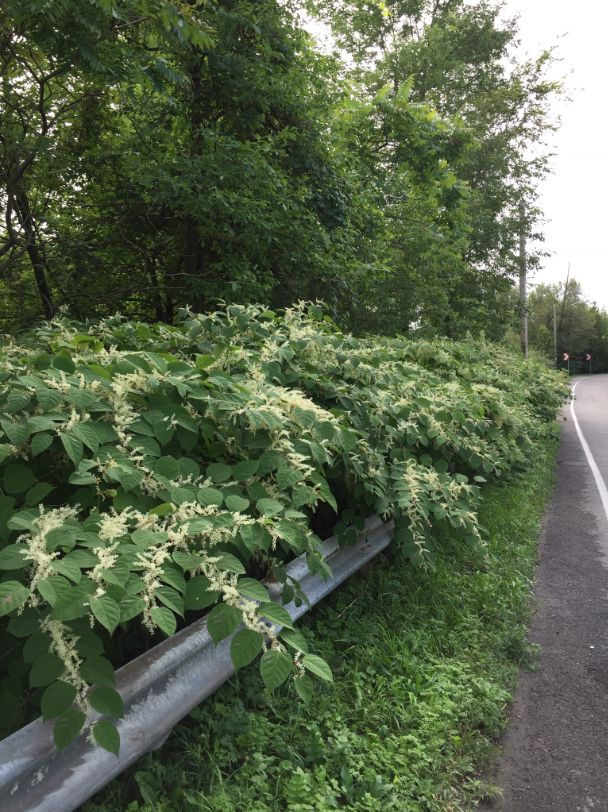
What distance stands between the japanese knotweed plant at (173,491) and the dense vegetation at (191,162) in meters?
2.75

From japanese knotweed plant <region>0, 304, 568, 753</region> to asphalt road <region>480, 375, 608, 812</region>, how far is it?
0.93 meters

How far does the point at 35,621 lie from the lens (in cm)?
164

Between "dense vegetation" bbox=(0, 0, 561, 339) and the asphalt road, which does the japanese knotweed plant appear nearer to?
the asphalt road

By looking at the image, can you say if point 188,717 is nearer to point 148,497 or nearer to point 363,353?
point 148,497

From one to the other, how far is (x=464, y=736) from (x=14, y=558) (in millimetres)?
2344

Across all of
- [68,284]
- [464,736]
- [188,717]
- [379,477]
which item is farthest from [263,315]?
[68,284]

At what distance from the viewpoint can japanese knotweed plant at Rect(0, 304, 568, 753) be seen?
5.19 ft

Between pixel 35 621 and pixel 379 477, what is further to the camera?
pixel 379 477

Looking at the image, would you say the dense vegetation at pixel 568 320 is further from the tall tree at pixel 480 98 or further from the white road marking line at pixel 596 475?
the white road marking line at pixel 596 475

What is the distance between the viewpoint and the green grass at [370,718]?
2146mm

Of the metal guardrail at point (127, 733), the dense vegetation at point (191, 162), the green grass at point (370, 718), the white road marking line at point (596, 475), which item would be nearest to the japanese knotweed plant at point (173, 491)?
the metal guardrail at point (127, 733)

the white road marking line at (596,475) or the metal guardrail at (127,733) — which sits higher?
the metal guardrail at (127,733)

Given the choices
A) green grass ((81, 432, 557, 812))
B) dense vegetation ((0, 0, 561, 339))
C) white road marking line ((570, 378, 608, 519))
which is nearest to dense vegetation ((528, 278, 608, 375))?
white road marking line ((570, 378, 608, 519))

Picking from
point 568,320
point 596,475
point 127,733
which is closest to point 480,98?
point 596,475
